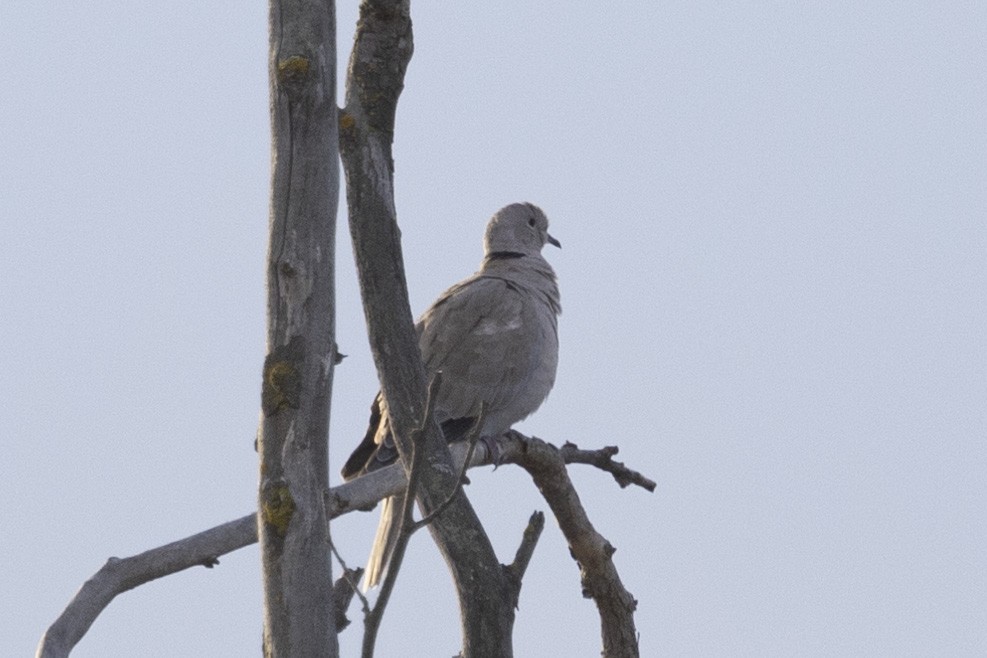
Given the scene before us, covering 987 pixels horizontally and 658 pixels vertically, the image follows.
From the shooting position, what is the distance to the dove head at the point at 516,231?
360 inches

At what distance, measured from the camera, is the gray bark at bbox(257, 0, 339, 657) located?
4.00 meters

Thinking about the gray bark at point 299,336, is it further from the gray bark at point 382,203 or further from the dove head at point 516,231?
the dove head at point 516,231

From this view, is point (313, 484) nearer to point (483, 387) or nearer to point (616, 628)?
point (616, 628)

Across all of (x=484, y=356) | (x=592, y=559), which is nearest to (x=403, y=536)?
(x=592, y=559)

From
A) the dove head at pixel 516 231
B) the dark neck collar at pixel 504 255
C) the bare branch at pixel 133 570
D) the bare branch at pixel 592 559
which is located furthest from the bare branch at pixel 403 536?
the dove head at pixel 516 231

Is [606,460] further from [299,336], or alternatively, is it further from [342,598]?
[299,336]

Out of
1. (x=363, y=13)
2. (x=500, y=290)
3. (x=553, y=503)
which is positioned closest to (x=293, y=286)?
(x=363, y=13)

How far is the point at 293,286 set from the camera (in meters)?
4.08

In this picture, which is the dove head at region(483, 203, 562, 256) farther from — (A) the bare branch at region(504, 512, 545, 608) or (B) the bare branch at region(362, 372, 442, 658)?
(B) the bare branch at region(362, 372, 442, 658)

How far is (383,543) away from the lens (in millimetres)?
6926

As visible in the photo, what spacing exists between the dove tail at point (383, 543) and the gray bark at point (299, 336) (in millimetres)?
2684

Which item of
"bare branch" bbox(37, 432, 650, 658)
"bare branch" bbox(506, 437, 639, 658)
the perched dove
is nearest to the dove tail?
the perched dove

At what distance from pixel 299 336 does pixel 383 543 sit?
299 cm

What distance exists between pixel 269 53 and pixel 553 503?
98.2 inches
